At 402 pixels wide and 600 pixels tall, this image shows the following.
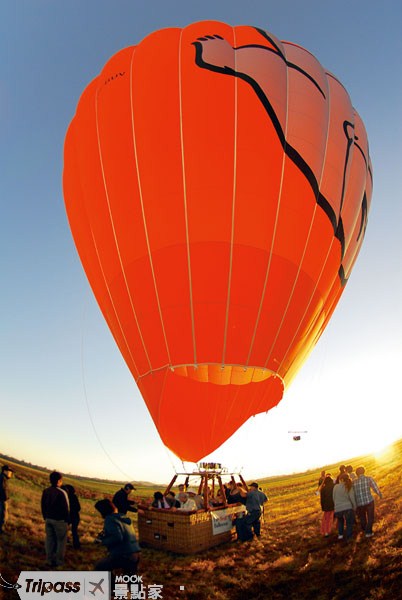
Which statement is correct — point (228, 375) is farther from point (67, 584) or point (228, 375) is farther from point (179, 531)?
point (67, 584)

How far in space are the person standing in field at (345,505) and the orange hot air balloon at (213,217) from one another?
1980 millimetres

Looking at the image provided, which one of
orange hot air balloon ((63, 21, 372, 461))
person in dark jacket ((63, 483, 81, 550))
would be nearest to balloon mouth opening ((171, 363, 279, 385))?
orange hot air balloon ((63, 21, 372, 461))

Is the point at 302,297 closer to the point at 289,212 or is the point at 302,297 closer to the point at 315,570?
the point at 289,212

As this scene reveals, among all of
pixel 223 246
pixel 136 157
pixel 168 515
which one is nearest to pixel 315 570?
pixel 168 515

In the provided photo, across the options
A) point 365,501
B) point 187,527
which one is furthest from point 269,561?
point 365,501

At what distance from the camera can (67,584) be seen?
411cm

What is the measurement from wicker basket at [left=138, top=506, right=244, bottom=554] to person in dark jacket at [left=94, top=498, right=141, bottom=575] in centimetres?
157

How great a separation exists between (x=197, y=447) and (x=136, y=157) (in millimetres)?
5036

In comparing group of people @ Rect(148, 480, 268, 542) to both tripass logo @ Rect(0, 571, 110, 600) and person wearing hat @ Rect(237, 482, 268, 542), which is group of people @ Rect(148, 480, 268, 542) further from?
tripass logo @ Rect(0, 571, 110, 600)

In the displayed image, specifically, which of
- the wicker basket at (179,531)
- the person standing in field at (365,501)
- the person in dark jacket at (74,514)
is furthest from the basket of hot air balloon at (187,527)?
the person standing in field at (365,501)

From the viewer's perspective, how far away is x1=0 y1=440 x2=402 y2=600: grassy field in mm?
3833

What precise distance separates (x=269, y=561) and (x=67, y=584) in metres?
2.39

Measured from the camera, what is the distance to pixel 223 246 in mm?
6410

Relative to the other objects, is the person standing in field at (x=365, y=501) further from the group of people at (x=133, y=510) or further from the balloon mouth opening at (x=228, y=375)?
the balloon mouth opening at (x=228, y=375)
